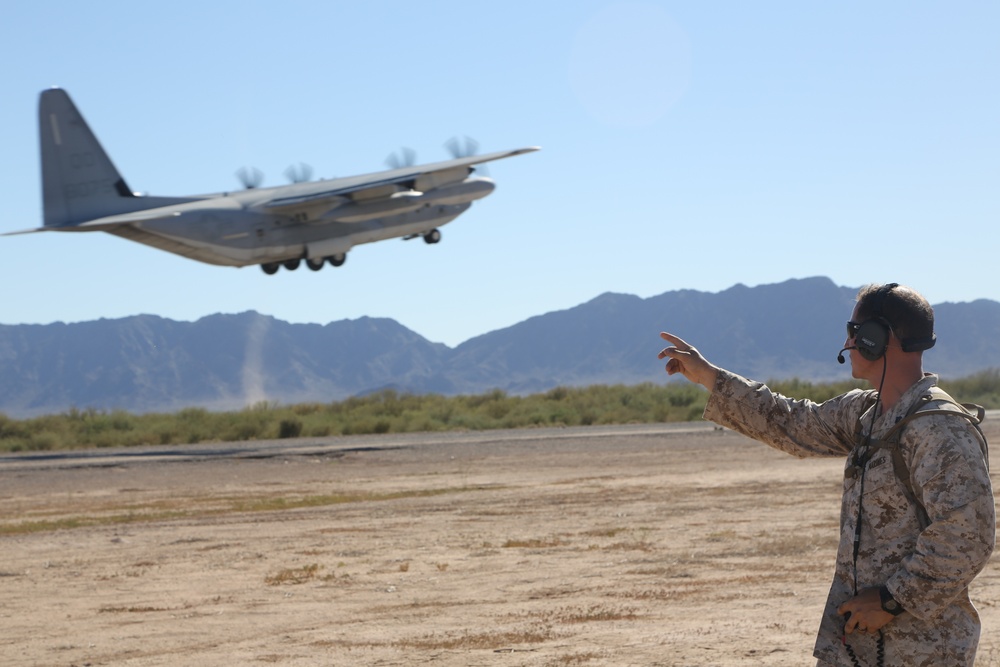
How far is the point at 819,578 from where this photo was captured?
12047 millimetres

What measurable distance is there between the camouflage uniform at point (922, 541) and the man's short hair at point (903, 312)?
18 centimetres

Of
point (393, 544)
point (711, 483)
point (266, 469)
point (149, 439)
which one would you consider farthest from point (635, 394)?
point (393, 544)

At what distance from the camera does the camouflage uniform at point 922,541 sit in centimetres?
391

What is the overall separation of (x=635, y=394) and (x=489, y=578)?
55.8m

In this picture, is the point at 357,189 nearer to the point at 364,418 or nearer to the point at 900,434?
the point at 364,418

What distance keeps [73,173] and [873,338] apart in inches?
1569

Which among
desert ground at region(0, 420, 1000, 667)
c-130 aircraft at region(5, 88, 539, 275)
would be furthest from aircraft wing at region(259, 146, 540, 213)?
desert ground at region(0, 420, 1000, 667)

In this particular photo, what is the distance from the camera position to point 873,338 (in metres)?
4.22

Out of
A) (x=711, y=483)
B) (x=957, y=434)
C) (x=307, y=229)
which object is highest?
(x=307, y=229)

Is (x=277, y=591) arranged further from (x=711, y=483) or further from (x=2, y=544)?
(x=711, y=483)

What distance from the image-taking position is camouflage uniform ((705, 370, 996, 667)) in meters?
3.91

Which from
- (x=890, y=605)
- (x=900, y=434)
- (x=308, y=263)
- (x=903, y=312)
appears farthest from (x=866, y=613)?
(x=308, y=263)

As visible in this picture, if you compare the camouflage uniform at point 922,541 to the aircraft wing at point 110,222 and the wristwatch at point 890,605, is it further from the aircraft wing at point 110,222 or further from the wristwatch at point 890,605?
Result: the aircraft wing at point 110,222

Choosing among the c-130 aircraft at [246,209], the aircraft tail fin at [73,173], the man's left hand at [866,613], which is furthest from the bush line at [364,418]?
the man's left hand at [866,613]
